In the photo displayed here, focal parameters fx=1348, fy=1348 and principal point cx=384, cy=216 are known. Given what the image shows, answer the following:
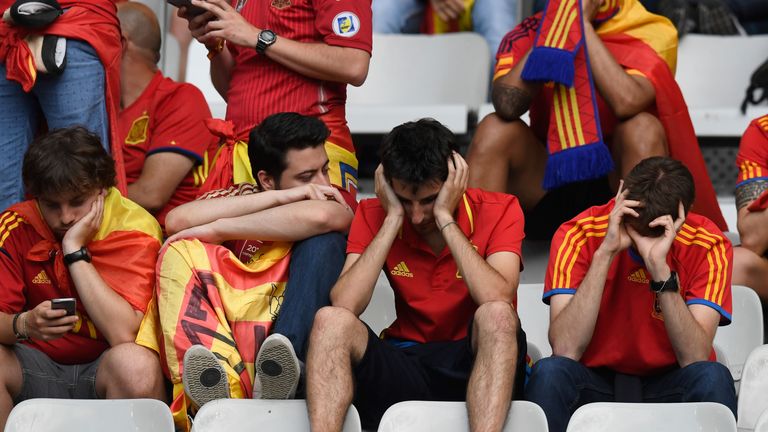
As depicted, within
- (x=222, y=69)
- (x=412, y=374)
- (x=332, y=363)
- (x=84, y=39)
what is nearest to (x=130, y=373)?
(x=332, y=363)

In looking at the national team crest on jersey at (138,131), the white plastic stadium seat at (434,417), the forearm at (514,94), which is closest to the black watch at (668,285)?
the white plastic stadium seat at (434,417)

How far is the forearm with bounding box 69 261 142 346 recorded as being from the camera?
132 inches

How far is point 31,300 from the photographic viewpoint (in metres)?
3.52

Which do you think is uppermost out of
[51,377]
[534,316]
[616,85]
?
[616,85]

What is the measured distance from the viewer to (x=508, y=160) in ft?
13.8

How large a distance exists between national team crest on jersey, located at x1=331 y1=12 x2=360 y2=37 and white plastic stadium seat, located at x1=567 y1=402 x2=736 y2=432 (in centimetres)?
137

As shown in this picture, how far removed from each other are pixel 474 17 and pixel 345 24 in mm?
1814

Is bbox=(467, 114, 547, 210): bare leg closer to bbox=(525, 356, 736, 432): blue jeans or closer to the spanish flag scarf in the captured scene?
the spanish flag scarf

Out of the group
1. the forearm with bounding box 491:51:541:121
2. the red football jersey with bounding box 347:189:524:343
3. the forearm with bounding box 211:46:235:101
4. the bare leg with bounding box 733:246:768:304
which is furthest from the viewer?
the forearm with bounding box 491:51:541:121

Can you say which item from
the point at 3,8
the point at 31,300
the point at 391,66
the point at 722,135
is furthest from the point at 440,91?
the point at 31,300

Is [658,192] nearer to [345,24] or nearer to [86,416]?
[345,24]

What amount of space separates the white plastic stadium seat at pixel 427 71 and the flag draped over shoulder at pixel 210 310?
74.9 inches

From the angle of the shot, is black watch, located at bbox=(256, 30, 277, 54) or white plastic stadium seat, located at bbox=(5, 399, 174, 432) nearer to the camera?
white plastic stadium seat, located at bbox=(5, 399, 174, 432)

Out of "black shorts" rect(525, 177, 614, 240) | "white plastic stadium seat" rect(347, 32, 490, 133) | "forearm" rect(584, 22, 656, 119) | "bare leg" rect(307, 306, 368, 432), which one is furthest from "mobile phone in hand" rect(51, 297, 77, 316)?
"white plastic stadium seat" rect(347, 32, 490, 133)
